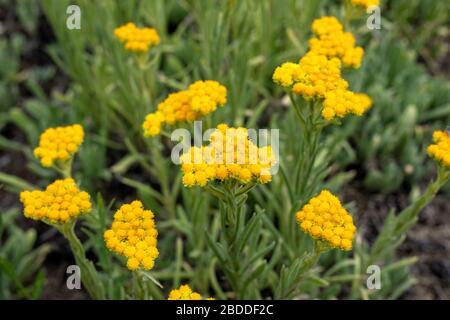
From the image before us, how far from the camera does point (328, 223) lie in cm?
137

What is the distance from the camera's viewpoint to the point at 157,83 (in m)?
2.68

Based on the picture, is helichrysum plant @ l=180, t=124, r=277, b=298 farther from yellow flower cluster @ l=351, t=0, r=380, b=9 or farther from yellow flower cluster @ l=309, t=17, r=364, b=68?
yellow flower cluster @ l=351, t=0, r=380, b=9

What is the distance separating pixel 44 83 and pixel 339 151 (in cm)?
175

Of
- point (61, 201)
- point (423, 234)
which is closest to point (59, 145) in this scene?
point (61, 201)

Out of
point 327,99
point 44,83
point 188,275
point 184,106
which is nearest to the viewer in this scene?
point 327,99

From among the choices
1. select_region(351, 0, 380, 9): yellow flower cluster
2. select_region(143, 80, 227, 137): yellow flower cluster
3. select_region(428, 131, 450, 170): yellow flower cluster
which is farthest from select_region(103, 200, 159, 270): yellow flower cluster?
select_region(351, 0, 380, 9): yellow flower cluster

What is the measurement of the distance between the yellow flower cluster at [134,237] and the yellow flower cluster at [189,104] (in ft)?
0.99

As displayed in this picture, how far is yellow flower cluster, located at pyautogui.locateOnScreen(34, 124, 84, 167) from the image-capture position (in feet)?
5.41

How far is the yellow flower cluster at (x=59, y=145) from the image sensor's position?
1.65 m

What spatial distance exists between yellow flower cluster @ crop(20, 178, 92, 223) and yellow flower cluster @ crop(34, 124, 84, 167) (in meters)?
0.20

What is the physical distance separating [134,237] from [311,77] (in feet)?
2.14

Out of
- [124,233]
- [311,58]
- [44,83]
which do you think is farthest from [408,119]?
[44,83]
